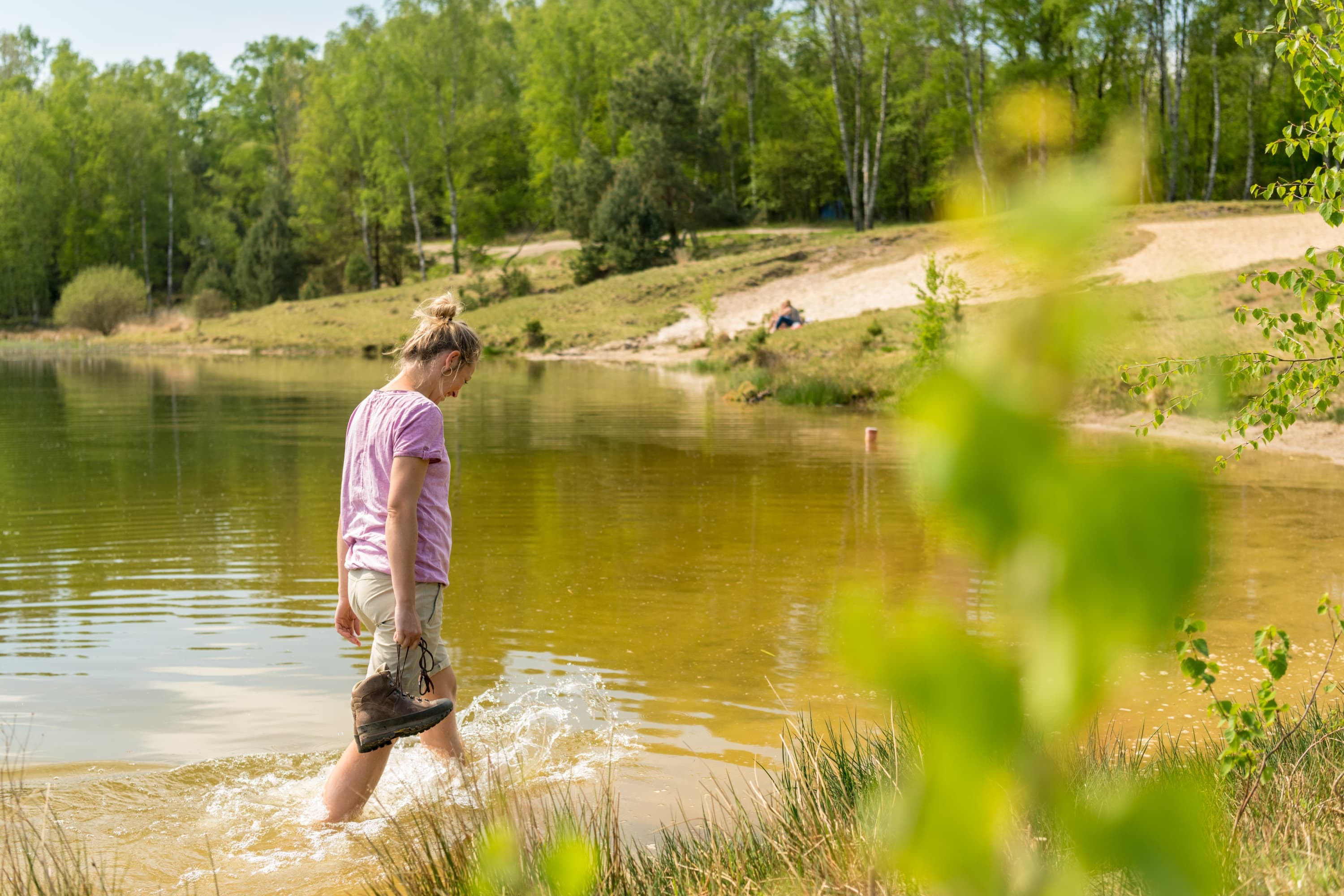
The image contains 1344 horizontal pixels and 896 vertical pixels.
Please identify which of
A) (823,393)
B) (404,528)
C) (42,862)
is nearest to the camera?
(42,862)

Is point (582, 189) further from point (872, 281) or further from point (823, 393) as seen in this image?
point (823, 393)

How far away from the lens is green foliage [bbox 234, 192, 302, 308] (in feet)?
192

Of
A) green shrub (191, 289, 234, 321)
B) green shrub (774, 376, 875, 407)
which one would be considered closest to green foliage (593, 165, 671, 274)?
green shrub (191, 289, 234, 321)

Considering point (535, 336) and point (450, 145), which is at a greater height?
point (450, 145)

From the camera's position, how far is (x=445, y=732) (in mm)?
4535

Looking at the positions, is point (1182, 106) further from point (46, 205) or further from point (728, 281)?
point (46, 205)

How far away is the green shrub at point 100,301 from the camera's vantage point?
5447 cm

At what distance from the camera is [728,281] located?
135 feet

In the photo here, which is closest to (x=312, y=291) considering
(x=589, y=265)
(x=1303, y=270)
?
(x=589, y=265)

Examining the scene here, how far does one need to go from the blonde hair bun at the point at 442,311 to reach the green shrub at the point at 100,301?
56538 millimetres

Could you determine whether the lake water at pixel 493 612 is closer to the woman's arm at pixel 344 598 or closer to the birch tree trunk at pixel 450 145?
the woman's arm at pixel 344 598

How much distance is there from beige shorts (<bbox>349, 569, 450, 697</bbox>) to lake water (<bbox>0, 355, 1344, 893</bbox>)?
56cm

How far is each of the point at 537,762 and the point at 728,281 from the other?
36961 millimetres

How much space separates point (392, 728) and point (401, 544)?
64cm
